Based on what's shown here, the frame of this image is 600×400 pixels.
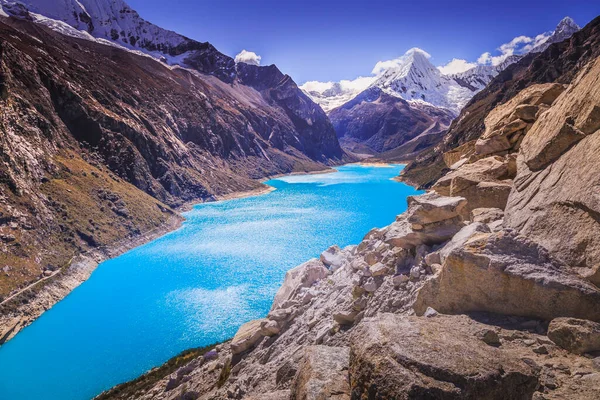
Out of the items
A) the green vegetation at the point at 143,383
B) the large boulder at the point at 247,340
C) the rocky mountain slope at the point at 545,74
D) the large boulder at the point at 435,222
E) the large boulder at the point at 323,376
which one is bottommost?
the green vegetation at the point at 143,383

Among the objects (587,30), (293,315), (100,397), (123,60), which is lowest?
(100,397)

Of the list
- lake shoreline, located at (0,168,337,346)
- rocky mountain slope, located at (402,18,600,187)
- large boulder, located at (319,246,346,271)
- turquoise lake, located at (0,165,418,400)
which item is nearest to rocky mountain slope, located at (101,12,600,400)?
large boulder, located at (319,246,346,271)

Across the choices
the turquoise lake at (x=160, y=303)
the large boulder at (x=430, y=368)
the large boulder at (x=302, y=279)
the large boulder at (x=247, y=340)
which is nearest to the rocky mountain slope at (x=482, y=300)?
the large boulder at (x=430, y=368)

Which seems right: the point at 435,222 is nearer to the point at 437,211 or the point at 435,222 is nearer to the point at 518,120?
the point at 437,211

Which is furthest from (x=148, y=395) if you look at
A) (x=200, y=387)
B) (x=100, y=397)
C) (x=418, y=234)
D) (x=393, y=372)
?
(x=393, y=372)

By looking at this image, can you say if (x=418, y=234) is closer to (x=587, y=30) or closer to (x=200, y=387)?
(x=200, y=387)

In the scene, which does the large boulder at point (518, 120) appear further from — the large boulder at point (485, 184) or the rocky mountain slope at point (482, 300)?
the large boulder at point (485, 184)
